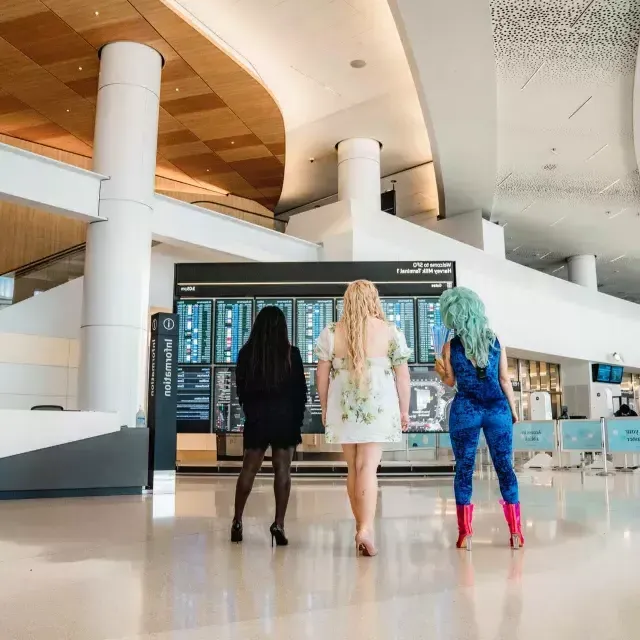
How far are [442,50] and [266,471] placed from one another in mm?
6933

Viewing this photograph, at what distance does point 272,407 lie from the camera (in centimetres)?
399

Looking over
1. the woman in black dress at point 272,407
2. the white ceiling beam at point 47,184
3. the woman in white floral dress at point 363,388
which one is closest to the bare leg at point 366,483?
the woman in white floral dress at point 363,388

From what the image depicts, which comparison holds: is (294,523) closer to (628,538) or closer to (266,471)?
(628,538)

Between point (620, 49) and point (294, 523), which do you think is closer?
point (294, 523)

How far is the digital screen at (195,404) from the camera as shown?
9664 millimetres

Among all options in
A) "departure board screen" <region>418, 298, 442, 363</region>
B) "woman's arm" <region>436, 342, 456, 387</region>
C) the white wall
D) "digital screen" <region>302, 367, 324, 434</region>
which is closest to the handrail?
the white wall

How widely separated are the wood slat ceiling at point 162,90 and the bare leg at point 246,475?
7.79 metres

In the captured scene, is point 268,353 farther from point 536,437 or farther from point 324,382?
point 536,437

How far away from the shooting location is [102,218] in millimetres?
9906

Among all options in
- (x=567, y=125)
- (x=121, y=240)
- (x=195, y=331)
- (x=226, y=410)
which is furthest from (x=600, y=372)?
(x=121, y=240)

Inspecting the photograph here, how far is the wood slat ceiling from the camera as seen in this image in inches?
380

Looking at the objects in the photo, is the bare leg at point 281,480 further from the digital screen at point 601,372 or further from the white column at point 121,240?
Answer: the digital screen at point 601,372

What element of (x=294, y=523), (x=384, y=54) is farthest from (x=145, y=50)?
(x=294, y=523)

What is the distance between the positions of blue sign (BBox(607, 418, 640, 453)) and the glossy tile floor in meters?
6.66
